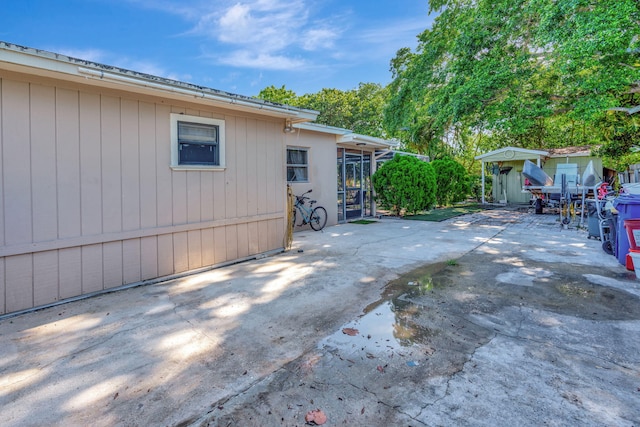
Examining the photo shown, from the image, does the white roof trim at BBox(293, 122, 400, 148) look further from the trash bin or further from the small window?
the trash bin

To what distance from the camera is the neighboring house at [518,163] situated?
14344 mm

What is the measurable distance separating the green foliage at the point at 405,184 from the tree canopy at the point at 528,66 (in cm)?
214

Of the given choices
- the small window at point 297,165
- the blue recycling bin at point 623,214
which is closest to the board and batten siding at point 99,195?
the small window at point 297,165

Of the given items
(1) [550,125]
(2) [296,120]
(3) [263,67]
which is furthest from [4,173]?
(1) [550,125]

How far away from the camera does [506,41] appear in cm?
976

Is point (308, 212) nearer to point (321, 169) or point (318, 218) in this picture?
point (318, 218)

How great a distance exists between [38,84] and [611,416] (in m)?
5.28

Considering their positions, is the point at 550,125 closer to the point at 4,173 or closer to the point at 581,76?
the point at 581,76

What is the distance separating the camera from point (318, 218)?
857 cm

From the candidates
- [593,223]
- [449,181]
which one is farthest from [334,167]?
[449,181]

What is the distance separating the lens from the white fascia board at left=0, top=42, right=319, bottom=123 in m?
2.87

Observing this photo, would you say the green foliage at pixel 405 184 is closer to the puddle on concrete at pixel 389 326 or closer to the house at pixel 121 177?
the house at pixel 121 177

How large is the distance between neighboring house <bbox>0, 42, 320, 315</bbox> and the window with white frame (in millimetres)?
15

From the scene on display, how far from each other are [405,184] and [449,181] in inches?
173
